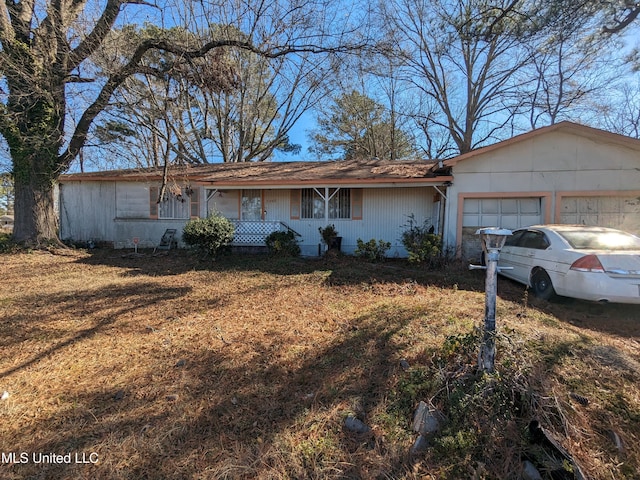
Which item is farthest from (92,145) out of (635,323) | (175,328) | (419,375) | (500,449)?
(635,323)

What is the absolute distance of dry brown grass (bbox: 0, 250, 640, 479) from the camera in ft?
6.42

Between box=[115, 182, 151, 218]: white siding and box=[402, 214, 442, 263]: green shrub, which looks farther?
box=[115, 182, 151, 218]: white siding

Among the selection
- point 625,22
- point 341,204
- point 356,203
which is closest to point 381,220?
point 356,203

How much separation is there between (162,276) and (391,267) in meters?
5.94

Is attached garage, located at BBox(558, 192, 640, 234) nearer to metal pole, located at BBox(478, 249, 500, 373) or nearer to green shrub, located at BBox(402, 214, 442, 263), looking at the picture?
green shrub, located at BBox(402, 214, 442, 263)

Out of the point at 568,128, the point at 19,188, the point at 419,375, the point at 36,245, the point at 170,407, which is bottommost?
the point at 170,407

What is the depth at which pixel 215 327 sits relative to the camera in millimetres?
4277

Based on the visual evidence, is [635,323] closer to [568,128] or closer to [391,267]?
[391,267]

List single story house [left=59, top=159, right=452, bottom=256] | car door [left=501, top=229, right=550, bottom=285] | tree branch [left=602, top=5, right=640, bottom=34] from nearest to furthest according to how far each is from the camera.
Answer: car door [left=501, top=229, right=550, bottom=285] < tree branch [left=602, top=5, right=640, bottom=34] < single story house [left=59, top=159, right=452, bottom=256]

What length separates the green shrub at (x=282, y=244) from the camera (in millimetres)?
9836

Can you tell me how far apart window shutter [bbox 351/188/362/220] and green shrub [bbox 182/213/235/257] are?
434 cm

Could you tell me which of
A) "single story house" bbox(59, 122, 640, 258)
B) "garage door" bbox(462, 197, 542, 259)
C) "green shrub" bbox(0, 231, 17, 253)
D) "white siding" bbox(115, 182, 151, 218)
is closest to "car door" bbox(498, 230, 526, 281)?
"garage door" bbox(462, 197, 542, 259)

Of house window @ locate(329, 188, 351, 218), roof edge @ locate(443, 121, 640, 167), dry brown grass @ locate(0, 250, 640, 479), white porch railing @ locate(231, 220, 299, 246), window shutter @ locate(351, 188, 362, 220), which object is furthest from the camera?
house window @ locate(329, 188, 351, 218)
